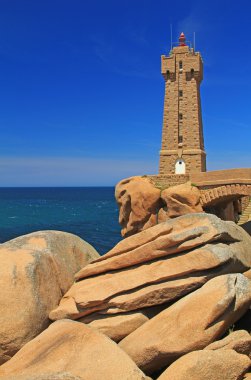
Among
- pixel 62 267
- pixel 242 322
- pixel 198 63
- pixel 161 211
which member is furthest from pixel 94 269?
pixel 198 63

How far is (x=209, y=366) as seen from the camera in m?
7.43

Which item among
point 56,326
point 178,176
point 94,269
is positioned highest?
point 178,176

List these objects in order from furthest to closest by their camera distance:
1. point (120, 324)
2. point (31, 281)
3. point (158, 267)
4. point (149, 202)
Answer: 1. point (149, 202)
2. point (158, 267)
3. point (31, 281)
4. point (120, 324)

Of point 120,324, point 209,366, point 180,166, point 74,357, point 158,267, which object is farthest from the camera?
point 180,166

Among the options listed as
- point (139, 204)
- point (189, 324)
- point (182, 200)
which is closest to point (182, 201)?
point (182, 200)

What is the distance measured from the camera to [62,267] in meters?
11.5

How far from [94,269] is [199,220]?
3.31 m

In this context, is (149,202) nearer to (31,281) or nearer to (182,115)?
(182,115)

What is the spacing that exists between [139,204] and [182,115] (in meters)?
10.7

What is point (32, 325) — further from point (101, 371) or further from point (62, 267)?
point (101, 371)

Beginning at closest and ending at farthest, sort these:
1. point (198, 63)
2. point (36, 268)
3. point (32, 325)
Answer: point (32, 325), point (36, 268), point (198, 63)

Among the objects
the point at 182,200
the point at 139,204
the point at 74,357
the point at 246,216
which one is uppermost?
the point at 182,200

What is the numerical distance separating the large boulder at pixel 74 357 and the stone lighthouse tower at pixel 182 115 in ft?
85.8

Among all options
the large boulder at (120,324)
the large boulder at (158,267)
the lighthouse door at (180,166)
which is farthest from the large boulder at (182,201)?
Result: the large boulder at (120,324)
